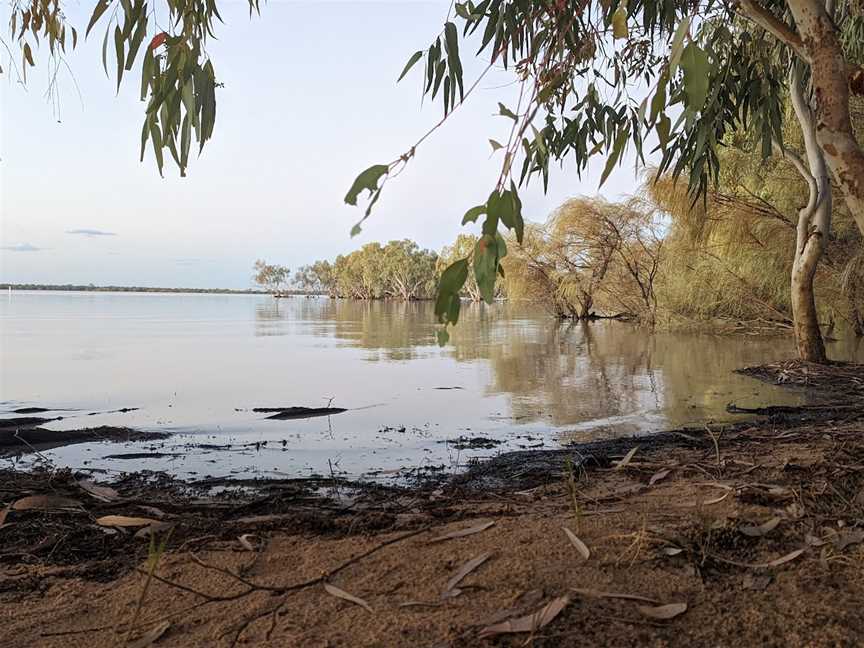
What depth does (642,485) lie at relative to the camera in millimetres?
2521

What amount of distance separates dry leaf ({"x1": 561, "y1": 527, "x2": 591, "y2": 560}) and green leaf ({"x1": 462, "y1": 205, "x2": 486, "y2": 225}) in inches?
38.5

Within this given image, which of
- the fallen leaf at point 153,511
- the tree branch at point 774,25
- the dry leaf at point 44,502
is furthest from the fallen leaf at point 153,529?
the tree branch at point 774,25

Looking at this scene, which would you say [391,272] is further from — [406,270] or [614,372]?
[614,372]

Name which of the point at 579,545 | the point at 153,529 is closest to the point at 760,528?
the point at 579,545

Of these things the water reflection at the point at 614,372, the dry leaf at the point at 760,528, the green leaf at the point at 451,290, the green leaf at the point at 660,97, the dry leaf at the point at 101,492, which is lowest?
the water reflection at the point at 614,372

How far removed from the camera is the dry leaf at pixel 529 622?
1240 millimetres

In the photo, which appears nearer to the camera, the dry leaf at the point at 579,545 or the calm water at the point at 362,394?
the dry leaf at the point at 579,545

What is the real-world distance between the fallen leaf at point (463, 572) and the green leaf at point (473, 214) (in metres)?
0.88

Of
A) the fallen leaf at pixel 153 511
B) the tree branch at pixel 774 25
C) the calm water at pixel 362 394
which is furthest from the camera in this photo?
the calm water at pixel 362 394

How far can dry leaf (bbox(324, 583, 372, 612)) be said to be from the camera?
56.3 inches

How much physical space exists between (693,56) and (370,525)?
169 cm

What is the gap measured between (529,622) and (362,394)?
16.9 feet

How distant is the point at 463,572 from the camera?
1559 mm

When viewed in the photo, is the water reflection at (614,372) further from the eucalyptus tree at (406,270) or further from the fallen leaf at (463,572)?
the eucalyptus tree at (406,270)
